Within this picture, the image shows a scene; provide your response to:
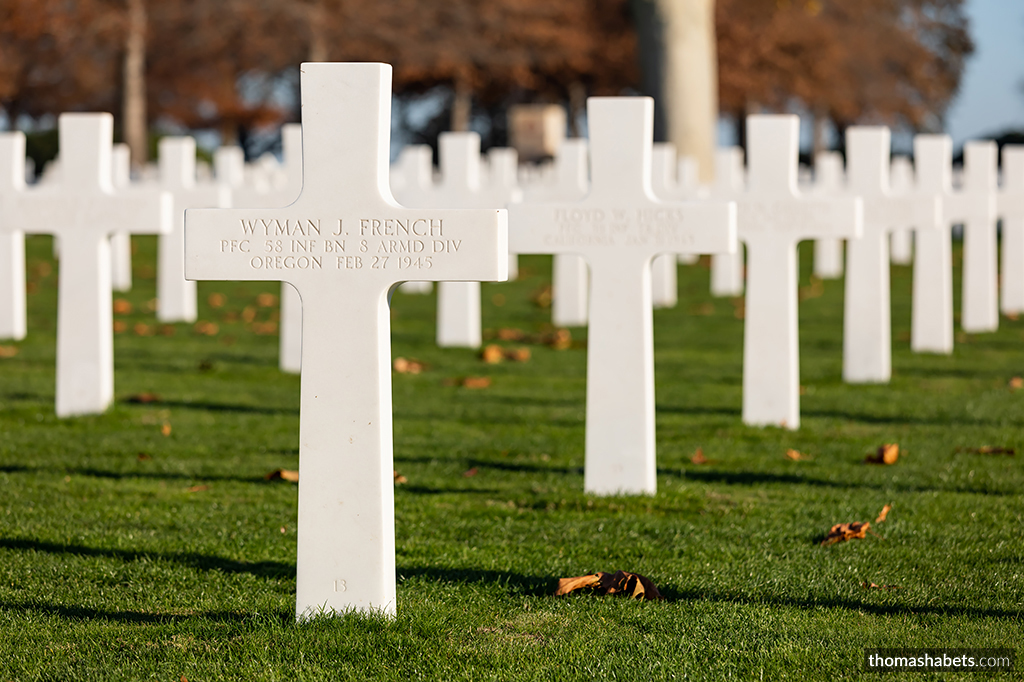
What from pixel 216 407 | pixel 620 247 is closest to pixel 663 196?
pixel 216 407

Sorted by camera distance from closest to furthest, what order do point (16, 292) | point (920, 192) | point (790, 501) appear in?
1. point (790, 501)
2. point (920, 192)
3. point (16, 292)

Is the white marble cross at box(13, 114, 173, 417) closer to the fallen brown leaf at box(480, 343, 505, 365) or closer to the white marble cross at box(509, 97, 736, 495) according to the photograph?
the white marble cross at box(509, 97, 736, 495)

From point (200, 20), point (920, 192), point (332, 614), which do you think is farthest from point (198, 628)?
point (200, 20)

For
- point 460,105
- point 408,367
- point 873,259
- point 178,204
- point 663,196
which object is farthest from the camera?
point 460,105

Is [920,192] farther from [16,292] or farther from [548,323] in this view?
[16,292]

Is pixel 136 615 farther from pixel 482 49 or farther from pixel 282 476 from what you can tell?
pixel 482 49

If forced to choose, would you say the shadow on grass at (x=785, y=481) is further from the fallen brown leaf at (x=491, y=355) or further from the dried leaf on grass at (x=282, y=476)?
the fallen brown leaf at (x=491, y=355)

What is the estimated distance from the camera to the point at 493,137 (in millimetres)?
48562

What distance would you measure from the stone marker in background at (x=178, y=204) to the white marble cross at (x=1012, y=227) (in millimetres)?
7102

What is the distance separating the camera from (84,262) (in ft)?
23.9

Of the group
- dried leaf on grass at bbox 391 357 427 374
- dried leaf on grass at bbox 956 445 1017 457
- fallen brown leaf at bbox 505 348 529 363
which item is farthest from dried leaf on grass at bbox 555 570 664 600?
fallen brown leaf at bbox 505 348 529 363

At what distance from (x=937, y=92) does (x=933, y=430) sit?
44.4 metres

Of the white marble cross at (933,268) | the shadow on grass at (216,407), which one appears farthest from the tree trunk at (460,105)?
the shadow on grass at (216,407)

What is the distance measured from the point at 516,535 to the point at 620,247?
54.4 inches
